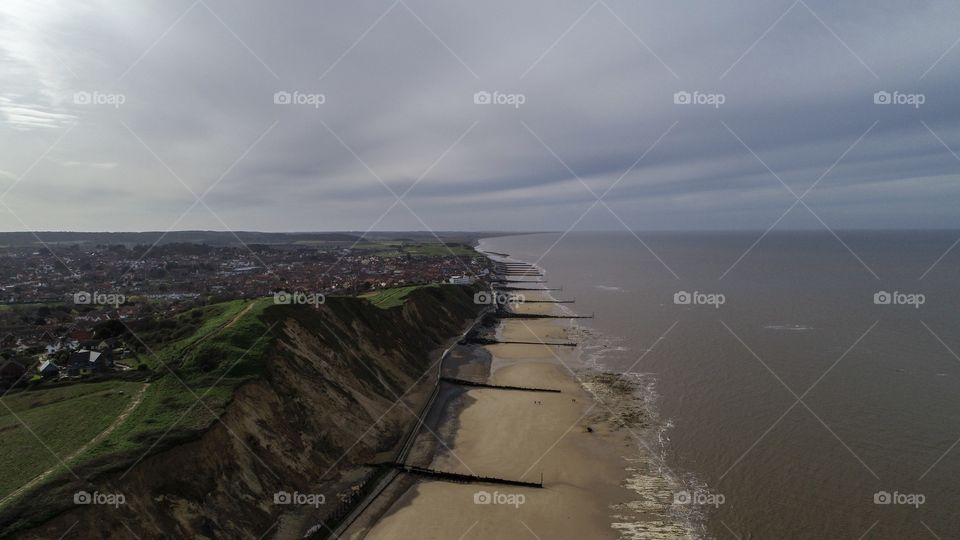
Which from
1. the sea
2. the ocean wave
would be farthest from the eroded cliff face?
the sea

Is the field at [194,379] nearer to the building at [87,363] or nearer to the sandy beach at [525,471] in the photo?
the building at [87,363]

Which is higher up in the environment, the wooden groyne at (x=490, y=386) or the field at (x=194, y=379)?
the wooden groyne at (x=490, y=386)

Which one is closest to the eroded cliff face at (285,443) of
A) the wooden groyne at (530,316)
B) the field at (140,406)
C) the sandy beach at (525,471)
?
the field at (140,406)

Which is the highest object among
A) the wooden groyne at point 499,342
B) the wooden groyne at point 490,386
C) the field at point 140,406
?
the wooden groyne at point 499,342

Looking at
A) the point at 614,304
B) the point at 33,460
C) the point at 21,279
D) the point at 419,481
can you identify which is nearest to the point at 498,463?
the point at 419,481

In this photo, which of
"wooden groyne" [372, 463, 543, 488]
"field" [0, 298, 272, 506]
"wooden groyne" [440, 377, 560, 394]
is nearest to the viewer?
"field" [0, 298, 272, 506]

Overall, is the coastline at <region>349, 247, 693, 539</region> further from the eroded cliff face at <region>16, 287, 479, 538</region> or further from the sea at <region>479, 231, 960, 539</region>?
the eroded cliff face at <region>16, 287, 479, 538</region>
